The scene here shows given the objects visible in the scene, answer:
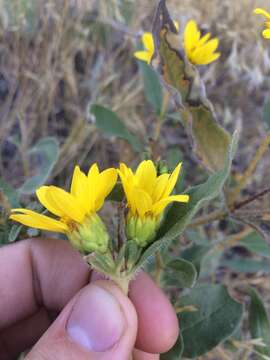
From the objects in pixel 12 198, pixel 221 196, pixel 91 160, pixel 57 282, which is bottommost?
pixel 91 160

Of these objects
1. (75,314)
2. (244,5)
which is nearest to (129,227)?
(75,314)

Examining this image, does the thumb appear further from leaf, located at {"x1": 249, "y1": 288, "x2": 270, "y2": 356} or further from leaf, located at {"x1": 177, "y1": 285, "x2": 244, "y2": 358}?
leaf, located at {"x1": 249, "y1": 288, "x2": 270, "y2": 356}

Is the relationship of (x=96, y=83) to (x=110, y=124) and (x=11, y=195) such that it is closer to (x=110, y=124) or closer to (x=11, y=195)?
(x=110, y=124)

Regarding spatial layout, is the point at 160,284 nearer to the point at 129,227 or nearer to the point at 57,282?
the point at 57,282

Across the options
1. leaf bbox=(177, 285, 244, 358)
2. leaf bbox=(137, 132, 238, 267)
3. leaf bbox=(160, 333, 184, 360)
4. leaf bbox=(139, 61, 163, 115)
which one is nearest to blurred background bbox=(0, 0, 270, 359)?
leaf bbox=(139, 61, 163, 115)

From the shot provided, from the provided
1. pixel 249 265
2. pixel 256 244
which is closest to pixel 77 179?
pixel 256 244

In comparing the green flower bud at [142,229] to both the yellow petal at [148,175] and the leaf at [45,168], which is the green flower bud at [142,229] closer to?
the yellow petal at [148,175]
